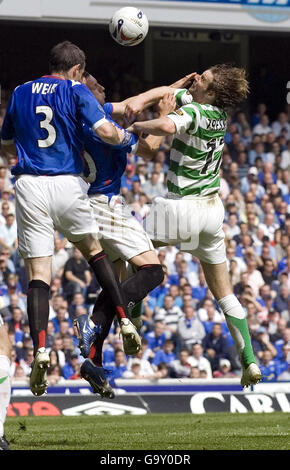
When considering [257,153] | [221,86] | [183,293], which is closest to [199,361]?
[183,293]

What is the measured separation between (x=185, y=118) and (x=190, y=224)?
3.37 feet

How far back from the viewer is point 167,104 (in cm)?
958

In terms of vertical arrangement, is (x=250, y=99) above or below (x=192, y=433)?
above

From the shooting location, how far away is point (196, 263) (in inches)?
742

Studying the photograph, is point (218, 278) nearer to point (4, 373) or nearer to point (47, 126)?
point (47, 126)

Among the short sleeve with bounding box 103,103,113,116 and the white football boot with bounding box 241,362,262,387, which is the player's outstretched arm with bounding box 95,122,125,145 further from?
the white football boot with bounding box 241,362,262,387

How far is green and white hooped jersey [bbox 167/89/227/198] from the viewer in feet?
31.0

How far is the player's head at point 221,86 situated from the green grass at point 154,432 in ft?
10.3

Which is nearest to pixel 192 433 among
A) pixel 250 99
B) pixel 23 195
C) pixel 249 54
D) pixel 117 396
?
pixel 23 195

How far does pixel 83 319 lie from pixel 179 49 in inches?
658

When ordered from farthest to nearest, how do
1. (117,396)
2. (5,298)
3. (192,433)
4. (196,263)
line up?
1. (196,263)
2. (5,298)
3. (117,396)
4. (192,433)

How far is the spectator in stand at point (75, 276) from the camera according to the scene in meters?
17.5

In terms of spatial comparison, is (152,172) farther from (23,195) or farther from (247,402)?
(23,195)

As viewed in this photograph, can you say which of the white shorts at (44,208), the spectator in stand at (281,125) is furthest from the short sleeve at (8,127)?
the spectator in stand at (281,125)
